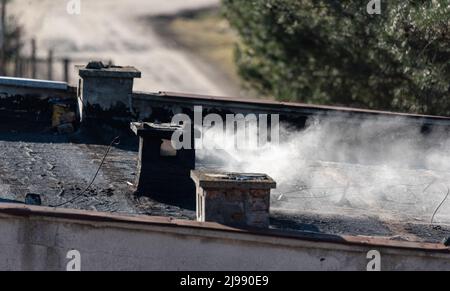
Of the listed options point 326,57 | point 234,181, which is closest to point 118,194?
point 234,181

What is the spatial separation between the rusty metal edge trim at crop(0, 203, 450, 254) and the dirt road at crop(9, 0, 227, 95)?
3777cm

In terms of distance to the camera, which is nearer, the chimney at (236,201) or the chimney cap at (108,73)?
the chimney at (236,201)

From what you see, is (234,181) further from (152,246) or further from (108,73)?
(108,73)

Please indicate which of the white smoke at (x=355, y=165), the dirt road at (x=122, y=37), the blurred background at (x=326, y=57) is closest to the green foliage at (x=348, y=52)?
the blurred background at (x=326, y=57)

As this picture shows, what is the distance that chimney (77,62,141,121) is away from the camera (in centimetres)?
1709

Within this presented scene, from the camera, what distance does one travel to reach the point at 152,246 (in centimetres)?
1171

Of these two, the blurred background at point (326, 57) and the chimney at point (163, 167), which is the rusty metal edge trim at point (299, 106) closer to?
the blurred background at point (326, 57)

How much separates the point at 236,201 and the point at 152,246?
41.6 inches

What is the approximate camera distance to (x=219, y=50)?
60281 mm

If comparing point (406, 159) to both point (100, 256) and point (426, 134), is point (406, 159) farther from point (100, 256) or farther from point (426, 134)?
point (100, 256)

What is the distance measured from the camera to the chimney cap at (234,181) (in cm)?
1195

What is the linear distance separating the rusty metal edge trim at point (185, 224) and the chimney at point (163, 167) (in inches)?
90.8

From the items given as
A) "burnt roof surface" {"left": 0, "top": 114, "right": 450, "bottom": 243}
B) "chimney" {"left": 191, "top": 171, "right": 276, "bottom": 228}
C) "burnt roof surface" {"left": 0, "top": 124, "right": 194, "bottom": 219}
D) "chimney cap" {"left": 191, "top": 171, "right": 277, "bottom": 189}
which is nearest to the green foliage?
"burnt roof surface" {"left": 0, "top": 114, "right": 450, "bottom": 243}

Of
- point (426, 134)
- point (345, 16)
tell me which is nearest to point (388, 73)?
point (345, 16)
